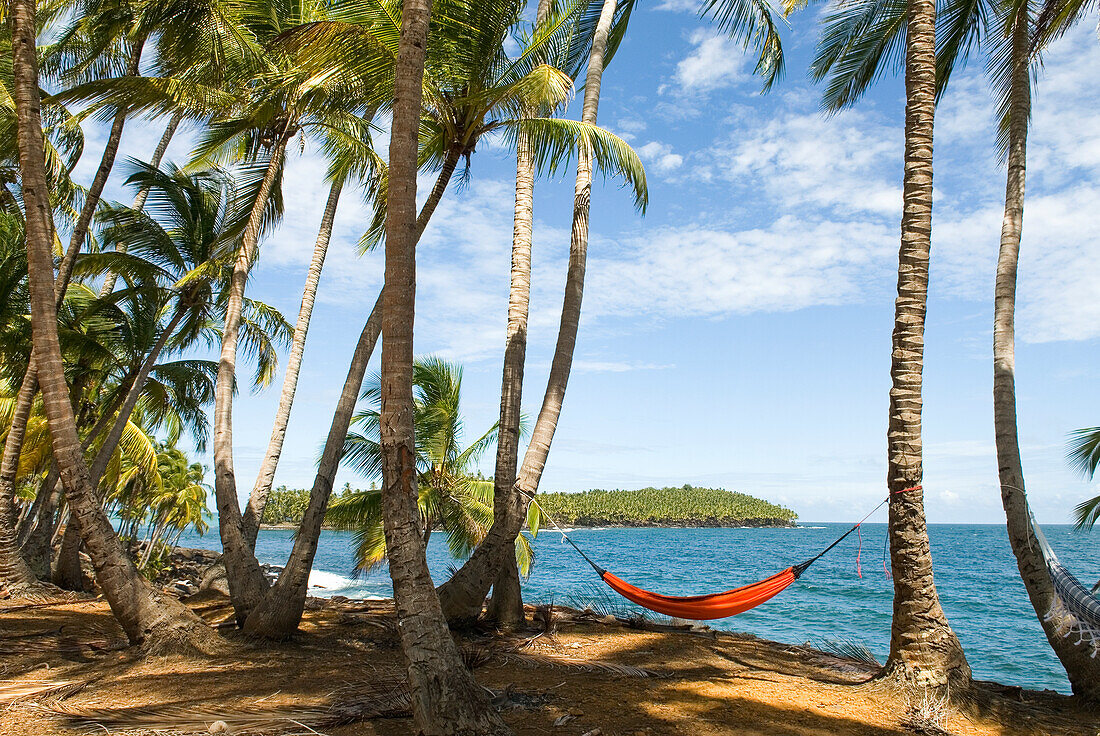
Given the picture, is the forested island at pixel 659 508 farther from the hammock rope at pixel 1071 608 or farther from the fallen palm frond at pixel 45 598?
the hammock rope at pixel 1071 608

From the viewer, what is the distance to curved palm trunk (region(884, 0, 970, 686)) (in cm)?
426

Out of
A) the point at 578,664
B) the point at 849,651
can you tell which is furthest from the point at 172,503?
the point at 849,651

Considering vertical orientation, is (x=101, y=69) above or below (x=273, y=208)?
above

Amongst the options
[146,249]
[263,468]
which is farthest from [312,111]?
[146,249]

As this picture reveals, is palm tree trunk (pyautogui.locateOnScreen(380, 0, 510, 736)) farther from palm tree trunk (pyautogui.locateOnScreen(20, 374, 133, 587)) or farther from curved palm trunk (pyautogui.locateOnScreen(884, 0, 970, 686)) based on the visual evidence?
palm tree trunk (pyautogui.locateOnScreen(20, 374, 133, 587))

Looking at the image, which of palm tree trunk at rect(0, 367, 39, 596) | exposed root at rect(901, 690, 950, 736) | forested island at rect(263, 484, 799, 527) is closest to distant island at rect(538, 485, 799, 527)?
forested island at rect(263, 484, 799, 527)

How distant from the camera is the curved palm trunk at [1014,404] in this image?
4.66 metres

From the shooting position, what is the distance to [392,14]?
568 centimetres

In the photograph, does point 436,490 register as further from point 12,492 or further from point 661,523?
point 661,523

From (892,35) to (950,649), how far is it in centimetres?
578

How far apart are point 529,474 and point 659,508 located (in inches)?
2477

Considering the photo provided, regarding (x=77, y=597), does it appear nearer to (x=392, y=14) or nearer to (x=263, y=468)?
(x=263, y=468)

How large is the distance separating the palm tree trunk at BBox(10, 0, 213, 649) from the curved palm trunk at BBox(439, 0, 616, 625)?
202cm

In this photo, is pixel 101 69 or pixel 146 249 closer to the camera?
pixel 101 69
